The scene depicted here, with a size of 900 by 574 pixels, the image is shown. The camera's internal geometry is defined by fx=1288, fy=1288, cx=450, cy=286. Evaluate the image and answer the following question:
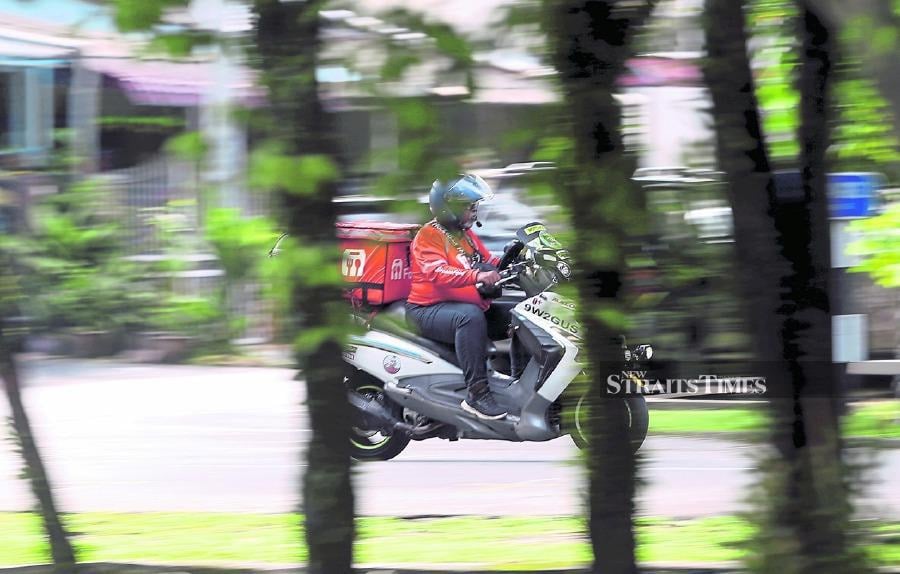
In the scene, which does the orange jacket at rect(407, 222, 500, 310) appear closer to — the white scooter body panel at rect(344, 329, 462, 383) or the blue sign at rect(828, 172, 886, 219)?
the white scooter body panel at rect(344, 329, 462, 383)

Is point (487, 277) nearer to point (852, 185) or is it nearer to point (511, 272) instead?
point (511, 272)

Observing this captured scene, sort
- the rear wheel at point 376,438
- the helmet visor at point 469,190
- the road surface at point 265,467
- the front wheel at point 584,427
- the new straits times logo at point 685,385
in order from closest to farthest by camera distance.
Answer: the helmet visor at point 469,190, the new straits times logo at point 685,385, the front wheel at point 584,427, the road surface at point 265,467, the rear wheel at point 376,438

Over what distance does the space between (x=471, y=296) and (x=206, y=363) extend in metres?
6.91

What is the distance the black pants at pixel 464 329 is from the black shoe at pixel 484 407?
8cm

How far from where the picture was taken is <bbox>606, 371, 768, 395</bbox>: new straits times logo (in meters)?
3.88

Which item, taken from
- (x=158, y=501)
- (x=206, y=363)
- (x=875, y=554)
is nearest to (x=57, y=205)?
(x=158, y=501)

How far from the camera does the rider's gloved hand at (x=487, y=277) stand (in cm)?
774

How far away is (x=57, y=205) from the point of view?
19.4 ft

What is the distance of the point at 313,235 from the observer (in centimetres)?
392

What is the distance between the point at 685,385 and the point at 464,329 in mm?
2608

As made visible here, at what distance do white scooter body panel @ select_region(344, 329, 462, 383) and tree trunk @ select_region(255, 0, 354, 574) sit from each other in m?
3.88

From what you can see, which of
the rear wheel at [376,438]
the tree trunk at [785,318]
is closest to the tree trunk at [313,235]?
the tree trunk at [785,318]

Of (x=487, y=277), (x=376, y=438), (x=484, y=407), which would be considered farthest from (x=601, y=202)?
(x=376, y=438)

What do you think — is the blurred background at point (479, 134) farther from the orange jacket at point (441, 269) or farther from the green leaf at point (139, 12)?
the orange jacket at point (441, 269)
